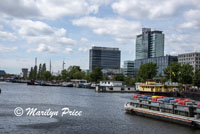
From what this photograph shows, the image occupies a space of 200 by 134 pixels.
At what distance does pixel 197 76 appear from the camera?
A: 14812cm

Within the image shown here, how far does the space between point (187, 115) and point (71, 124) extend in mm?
19364

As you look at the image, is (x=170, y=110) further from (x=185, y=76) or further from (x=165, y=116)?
(x=185, y=76)

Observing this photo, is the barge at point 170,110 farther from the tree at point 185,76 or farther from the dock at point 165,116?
the tree at point 185,76

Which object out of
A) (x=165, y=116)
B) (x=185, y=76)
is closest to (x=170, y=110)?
(x=165, y=116)

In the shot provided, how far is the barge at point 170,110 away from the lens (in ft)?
137

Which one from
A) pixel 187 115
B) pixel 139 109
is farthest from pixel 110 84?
pixel 187 115

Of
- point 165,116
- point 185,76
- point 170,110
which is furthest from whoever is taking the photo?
point 185,76

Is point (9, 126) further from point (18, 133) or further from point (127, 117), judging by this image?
point (127, 117)

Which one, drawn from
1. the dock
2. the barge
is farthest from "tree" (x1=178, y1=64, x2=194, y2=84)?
the dock

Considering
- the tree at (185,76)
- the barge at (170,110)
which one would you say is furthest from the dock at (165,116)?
the tree at (185,76)

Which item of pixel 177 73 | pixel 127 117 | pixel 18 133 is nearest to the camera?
pixel 18 133

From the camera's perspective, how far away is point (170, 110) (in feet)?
154

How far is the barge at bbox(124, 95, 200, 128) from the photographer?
137 feet

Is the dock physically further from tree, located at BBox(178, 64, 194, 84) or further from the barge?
tree, located at BBox(178, 64, 194, 84)
